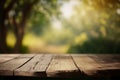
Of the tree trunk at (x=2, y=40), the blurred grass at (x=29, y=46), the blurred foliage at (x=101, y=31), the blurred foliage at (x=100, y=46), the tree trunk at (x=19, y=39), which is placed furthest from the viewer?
the blurred grass at (x=29, y=46)

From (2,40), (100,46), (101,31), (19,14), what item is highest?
(19,14)

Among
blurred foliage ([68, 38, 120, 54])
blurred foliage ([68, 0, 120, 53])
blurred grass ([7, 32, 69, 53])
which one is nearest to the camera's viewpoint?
blurred foliage ([68, 0, 120, 53])

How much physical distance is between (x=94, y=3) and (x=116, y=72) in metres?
5.32

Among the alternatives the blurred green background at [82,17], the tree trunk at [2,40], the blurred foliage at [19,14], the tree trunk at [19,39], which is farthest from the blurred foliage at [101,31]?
the tree trunk at [2,40]

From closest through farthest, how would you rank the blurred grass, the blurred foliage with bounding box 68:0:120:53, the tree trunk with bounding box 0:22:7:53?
the blurred foliage with bounding box 68:0:120:53
the tree trunk with bounding box 0:22:7:53
the blurred grass

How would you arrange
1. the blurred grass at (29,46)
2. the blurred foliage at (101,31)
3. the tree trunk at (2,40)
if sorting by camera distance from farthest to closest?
the blurred grass at (29,46), the tree trunk at (2,40), the blurred foliage at (101,31)

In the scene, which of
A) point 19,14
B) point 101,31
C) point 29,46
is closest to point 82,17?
point 101,31

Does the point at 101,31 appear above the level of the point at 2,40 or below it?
above

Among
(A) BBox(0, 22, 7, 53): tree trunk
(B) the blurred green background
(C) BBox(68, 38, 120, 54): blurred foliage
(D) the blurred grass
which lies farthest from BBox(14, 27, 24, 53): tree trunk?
(C) BBox(68, 38, 120, 54): blurred foliage

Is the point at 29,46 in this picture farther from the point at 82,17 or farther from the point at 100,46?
the point at 100,46

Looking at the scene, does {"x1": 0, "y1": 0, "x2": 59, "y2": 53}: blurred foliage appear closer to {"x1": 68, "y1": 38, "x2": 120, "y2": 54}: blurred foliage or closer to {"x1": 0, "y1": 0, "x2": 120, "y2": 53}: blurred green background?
{"x1": 0, "y1": 0, "x2": 120, "y2": 53}: blurred green background

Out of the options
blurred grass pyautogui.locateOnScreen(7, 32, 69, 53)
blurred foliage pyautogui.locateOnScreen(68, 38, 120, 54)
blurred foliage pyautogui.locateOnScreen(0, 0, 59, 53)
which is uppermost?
blurred foliage pyautogui.locateOnScreen(0, 0, 59, 53)

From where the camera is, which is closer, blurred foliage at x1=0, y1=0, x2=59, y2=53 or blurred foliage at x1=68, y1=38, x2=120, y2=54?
blurred foliage at x1=68, y1=38, x2=120, y2=54

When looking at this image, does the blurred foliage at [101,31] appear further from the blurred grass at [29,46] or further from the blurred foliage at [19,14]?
the blurred grass at [29,46]
